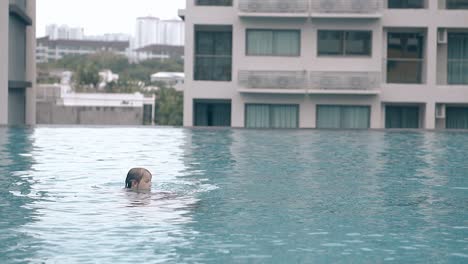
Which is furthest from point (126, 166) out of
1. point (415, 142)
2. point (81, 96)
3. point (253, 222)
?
point (81, 96)

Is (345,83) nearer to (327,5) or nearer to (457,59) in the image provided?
(327,5)

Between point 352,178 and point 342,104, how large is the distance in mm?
28108

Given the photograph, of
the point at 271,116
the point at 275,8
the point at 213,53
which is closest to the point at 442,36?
the point at 275,8

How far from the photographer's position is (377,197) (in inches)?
660

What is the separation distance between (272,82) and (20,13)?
12366 mm

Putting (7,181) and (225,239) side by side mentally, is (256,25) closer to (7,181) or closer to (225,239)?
(7,181)

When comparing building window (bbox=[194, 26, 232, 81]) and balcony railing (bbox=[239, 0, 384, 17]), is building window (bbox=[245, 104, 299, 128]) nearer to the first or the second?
building window (bbox=[194, 26, 232, 81])

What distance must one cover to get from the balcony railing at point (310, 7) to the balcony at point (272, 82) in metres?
2.97

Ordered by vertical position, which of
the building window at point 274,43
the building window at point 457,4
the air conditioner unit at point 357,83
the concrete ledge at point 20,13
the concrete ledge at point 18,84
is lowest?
the concrete ledge at point 18,84

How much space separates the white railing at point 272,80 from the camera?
47.0 m

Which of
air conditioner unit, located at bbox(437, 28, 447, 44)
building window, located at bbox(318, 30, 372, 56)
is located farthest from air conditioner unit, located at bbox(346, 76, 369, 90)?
air conditioner unit, located at bbox(437, 28, 447, 44)

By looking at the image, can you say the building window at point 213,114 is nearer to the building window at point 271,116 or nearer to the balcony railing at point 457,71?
the building window at point 271,116

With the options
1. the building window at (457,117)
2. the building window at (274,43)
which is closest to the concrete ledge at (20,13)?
the building window at (274,43)

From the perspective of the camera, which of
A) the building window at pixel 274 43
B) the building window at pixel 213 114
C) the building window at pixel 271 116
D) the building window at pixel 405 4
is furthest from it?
the building window at pixel 213 114
